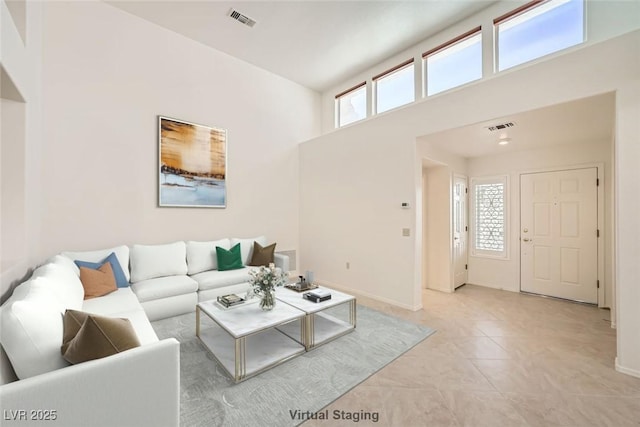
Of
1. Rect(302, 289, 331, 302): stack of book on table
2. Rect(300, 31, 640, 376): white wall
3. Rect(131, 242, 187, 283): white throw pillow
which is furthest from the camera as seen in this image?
Rect(131, 242, 187, 283): white throw pillow

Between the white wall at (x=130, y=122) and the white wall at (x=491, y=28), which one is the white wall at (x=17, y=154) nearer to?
the white wall at (x=130, y=122)

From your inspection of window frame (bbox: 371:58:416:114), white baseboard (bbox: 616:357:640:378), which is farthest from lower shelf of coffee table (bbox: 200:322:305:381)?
window frame (bbox: 371:58:416:114)

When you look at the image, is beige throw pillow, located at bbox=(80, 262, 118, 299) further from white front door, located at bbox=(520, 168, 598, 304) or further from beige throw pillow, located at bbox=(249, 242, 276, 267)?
white front door, located at bbox=(520, 168, 598, 304)

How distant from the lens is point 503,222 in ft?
15.1

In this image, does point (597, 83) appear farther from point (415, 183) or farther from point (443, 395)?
point (443, 395)

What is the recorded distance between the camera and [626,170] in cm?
219

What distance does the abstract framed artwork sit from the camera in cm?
393

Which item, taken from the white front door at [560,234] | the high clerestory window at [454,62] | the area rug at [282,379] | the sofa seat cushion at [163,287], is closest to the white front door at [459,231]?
the white front door at [560,234]

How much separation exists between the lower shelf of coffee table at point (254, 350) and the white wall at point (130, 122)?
202 cm

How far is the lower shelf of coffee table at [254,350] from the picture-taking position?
7.20 ft

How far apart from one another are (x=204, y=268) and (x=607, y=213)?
5719 mm

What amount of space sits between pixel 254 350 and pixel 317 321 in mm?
885

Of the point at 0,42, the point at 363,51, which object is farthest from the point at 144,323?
the point at 363,51

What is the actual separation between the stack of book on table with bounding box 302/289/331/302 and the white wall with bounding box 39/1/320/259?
91.3 inches
